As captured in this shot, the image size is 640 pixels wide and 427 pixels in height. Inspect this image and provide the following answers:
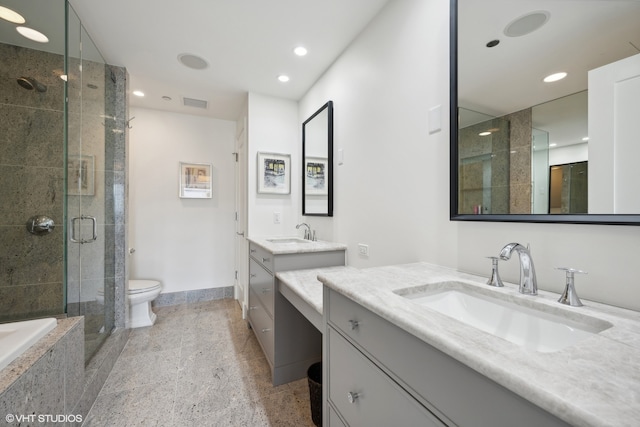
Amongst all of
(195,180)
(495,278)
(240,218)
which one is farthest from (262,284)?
(195,180)

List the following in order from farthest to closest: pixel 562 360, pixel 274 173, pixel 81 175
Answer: pixel 274 173 → pixel 81 175 → pixel 562 360

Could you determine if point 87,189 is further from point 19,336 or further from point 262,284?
point 262,284

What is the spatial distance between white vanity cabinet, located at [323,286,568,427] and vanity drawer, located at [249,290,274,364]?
0.87m

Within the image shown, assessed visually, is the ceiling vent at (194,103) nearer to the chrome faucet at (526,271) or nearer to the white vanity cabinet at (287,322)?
the white vanity cabinet at (287,322)

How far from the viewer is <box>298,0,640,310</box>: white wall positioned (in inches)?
31.4

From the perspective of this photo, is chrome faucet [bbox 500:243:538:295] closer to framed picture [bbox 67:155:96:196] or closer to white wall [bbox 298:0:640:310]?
white wall [bbox 298:0:640:310]

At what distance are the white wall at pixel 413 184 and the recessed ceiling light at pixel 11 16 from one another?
2087mm

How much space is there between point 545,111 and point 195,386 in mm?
2441

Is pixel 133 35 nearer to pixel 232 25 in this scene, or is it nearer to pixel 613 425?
pixel 232 25

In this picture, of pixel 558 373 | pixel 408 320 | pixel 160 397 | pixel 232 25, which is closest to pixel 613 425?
pixel 558 373

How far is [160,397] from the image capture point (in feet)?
5.55

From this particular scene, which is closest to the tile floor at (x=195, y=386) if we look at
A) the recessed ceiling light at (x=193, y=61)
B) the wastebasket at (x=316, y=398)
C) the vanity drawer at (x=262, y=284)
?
the wastebasket at (x=316, y=398)

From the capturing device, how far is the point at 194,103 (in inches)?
121

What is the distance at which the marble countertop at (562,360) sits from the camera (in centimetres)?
34
